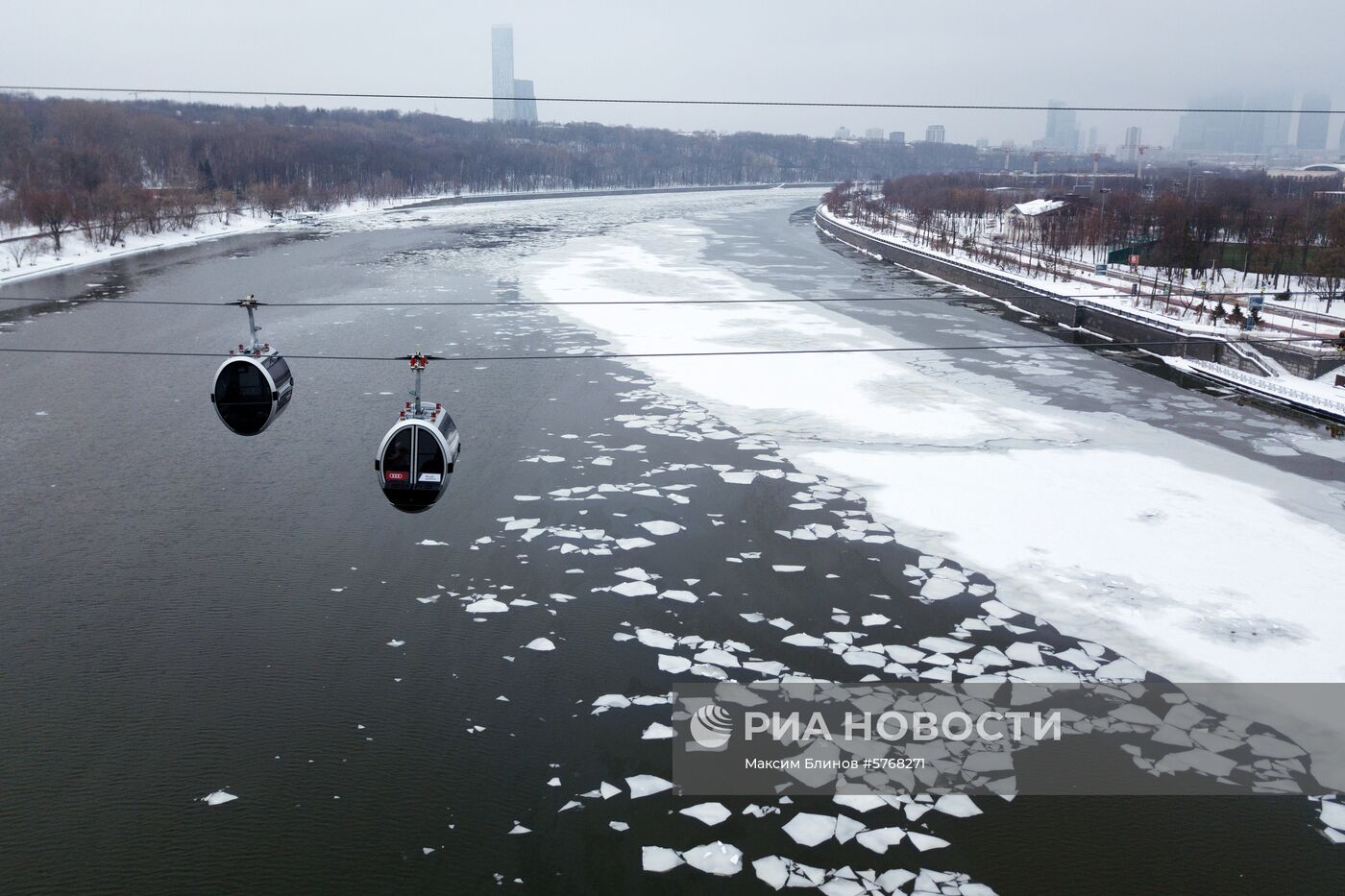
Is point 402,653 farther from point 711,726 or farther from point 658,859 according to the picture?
point 658,859

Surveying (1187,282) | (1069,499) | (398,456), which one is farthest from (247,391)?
(1187,282)

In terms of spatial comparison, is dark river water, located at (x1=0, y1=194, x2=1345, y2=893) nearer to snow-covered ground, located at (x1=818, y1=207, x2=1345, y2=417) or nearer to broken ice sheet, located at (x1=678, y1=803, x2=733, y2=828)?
broken ice sheet, located at (x1=678, y1=803, x2=733, y2=828)

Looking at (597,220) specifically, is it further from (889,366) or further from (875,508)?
(875,508)

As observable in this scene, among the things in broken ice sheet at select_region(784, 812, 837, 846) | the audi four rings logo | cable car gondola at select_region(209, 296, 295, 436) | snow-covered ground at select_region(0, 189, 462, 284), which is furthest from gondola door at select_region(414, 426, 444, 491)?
snow-covered ground at select_region(0, 189, 462, 284)

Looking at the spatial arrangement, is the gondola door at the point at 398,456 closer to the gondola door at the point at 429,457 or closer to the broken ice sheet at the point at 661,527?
the gondola door at the point at 429,457

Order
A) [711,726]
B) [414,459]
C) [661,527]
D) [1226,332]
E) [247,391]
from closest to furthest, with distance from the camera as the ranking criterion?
[711,726]
[414,459]
[247,391]
[661,527]
[1226,332]

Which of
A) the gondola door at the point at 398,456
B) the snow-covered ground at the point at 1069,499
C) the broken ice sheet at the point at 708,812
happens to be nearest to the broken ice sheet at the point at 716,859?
the broken ice sheet at the point at 708,812
